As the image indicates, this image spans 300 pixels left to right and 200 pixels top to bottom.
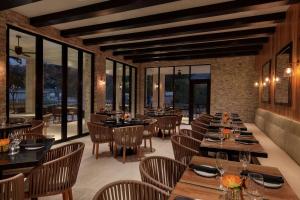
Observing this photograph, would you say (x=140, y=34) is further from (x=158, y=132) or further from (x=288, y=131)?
(x=288, y=131)

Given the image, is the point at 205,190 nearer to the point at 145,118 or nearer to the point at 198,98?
the point at 145,118

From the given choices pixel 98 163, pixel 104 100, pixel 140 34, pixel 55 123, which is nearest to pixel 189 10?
pixel 140 34

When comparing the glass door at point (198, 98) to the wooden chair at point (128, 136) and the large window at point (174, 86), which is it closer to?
the large window at point (174, 86)

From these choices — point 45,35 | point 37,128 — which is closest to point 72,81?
point 45,35

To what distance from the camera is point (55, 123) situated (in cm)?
927

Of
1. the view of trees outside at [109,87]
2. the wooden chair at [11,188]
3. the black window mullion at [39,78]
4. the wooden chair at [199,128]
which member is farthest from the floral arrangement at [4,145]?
the view of trees outside at [109,87]

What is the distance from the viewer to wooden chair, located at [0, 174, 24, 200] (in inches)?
62.7

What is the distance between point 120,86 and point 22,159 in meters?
8.64

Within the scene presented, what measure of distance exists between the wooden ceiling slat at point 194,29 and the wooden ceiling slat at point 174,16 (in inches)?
40.2

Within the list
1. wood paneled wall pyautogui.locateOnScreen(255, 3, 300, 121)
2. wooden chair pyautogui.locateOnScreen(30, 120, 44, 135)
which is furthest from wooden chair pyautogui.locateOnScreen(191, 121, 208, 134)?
wooden chair pyautogui.locateOnScreen(30, 120, 44, 135)

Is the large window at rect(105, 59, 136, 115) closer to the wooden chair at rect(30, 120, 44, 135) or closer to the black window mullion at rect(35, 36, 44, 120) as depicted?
the black window mullion at rect(35, 36, 44, 120)

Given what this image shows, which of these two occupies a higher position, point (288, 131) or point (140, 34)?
point (140, 34)

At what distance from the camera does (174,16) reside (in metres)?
4.82

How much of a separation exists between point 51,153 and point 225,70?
30.8ft
